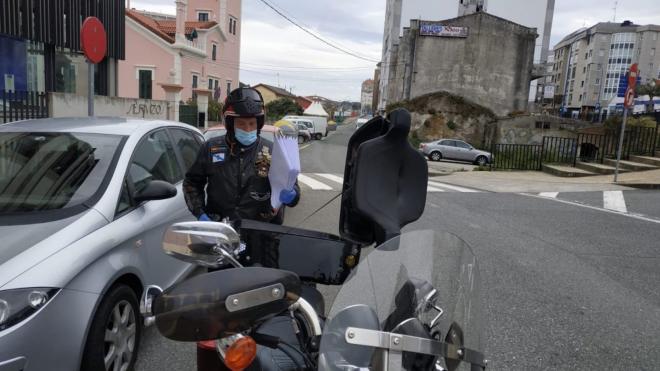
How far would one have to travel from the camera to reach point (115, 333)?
2861 millimetres

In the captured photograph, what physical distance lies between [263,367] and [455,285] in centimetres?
72

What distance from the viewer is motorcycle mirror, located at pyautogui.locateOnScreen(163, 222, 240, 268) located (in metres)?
1.45

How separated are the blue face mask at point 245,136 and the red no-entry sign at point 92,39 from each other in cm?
524

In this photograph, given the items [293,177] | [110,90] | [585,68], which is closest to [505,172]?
[110,90]

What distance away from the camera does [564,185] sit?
44.8 ft

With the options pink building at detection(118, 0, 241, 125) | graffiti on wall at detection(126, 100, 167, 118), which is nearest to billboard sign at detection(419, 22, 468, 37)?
pink building at detection(118, 0, 241, 125)

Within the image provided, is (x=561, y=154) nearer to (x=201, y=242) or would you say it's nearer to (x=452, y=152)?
(x=452, y=152)

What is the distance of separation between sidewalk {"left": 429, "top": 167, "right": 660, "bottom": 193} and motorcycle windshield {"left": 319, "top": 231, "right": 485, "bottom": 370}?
11806 mm

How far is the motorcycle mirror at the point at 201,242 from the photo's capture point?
145cm

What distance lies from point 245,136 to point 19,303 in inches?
60.5

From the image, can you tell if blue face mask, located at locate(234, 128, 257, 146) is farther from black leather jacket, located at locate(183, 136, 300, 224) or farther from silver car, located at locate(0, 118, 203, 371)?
silver car, located at locate(0, 118, 203, 371)

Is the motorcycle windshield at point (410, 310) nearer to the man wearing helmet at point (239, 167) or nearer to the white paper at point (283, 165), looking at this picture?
the white paper at point (283, 165)

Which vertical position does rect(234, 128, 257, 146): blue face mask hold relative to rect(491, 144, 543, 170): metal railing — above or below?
above

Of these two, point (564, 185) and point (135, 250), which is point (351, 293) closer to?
point (135, 250)
